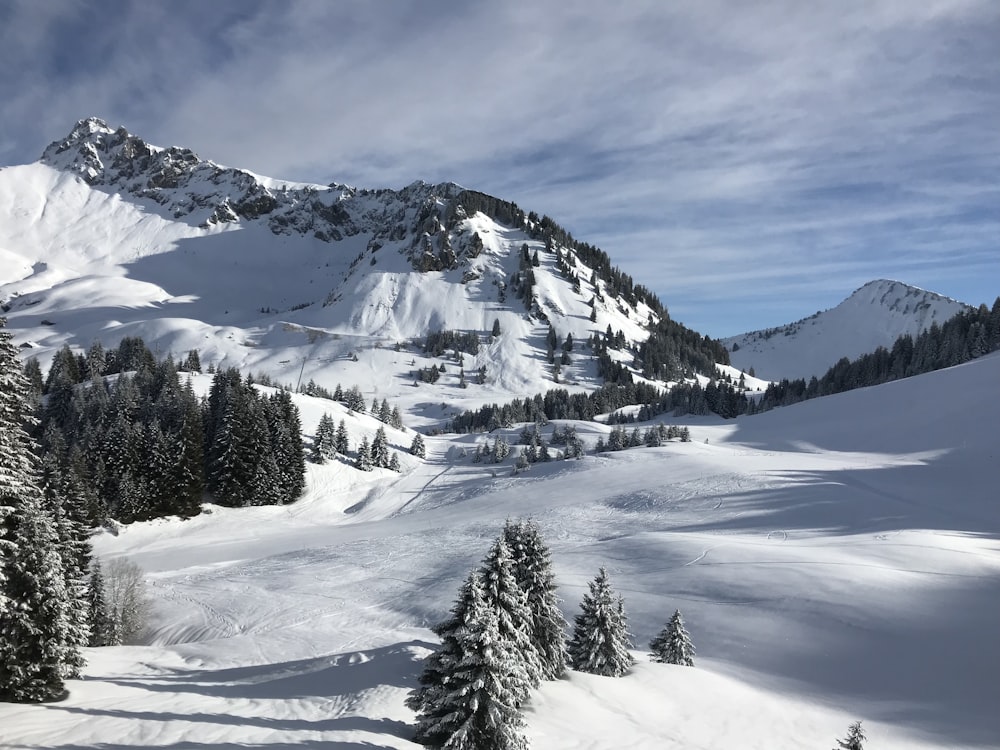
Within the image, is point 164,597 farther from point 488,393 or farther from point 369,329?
point 369,329

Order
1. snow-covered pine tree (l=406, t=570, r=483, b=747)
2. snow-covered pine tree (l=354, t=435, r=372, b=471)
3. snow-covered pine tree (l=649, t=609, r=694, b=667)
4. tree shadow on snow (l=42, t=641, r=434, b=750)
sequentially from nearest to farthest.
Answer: snow-covered pine tree (l=406, t=570, r=483, b=747)
tree shadow on snow (l=42, t=641, r=434, b=750)
snow-covered pine tree (l=649, t=609, r=694, b=667)
snow-covered pine tree (l=354, t=435, r=372, b=471)

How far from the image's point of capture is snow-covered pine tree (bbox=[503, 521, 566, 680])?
717 inches

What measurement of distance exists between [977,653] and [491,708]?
69.9ft

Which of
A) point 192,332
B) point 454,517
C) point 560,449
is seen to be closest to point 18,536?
point 454,517

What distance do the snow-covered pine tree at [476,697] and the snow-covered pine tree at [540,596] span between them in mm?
5108

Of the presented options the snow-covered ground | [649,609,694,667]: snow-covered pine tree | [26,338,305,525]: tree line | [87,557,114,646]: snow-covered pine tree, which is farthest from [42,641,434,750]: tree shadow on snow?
[26,338,305,525]: tree line

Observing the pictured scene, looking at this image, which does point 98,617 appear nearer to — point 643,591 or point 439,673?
point 439,673

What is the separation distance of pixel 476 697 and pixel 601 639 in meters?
9.87

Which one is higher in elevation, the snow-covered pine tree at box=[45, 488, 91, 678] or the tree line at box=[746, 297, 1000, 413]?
the tree line at box=[746, 297, 1000, 413]

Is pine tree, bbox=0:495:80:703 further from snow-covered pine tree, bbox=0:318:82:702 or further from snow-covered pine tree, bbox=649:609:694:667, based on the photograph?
snow-covered pine tree, bbox=649:609:694:667

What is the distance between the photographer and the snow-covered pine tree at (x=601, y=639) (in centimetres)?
2056

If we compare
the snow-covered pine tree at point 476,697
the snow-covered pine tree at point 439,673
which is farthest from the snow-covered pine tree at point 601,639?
the snow-covered pine tree at point 439,673

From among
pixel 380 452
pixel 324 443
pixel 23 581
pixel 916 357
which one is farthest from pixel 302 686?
pixel 916 357

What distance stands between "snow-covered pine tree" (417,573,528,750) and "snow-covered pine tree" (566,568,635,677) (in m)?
8.37
